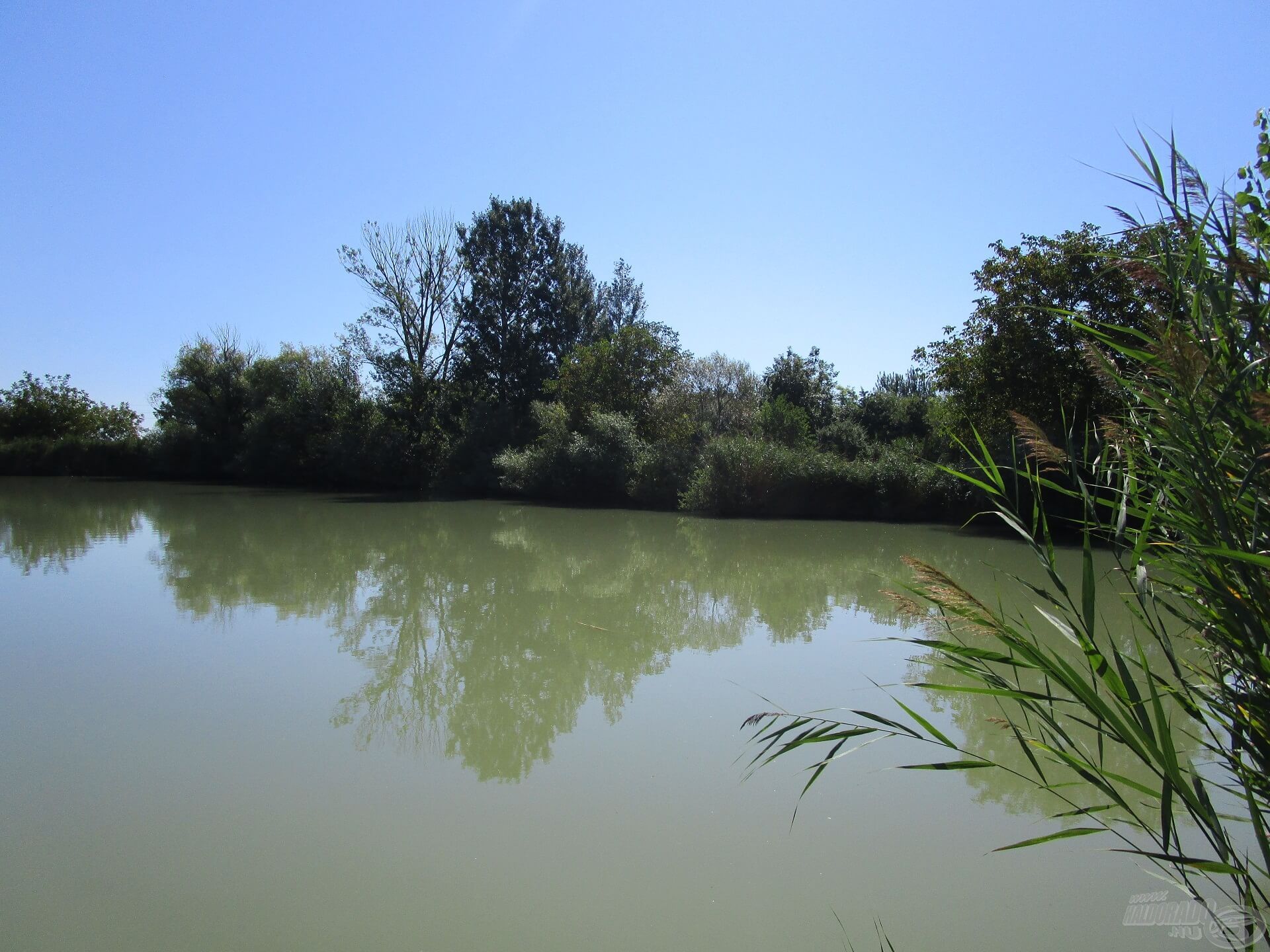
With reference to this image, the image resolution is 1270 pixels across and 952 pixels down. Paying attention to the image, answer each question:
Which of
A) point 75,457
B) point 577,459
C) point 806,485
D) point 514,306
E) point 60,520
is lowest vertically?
point 60,520

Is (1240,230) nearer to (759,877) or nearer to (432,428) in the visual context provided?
(759,877)

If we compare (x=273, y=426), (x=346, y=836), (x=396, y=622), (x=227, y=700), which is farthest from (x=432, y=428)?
(x=346, y=836)

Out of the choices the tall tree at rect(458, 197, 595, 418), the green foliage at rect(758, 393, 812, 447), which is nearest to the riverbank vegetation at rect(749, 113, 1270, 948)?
the green foliage at rect(758, 393, 812, 447)

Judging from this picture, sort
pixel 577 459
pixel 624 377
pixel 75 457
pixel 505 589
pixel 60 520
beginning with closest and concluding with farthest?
1. pixel 505 589
2. pixel 60 520
3. pixel 577 459
4. pixel 624 377
5. pixel 75 457

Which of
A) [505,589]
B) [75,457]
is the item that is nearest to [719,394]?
[505,589]

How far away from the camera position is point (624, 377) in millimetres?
27000

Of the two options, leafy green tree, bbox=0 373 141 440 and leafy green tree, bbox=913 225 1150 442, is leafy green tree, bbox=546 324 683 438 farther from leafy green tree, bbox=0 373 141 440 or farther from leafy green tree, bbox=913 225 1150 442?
leafy green tree, bbox=0 373 141 440

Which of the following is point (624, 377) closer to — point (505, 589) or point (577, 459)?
point (577, 459)

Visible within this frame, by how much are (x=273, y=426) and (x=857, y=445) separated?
2355cm

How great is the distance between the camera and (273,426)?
113ft

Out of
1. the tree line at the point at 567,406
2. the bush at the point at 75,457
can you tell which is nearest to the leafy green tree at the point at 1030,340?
the tree line at the point at 567,406

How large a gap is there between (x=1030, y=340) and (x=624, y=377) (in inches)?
515

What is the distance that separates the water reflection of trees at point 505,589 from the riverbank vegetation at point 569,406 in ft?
6.64

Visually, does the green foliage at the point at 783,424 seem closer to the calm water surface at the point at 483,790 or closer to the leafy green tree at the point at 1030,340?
the leafy green tree at the point at 1030,340
